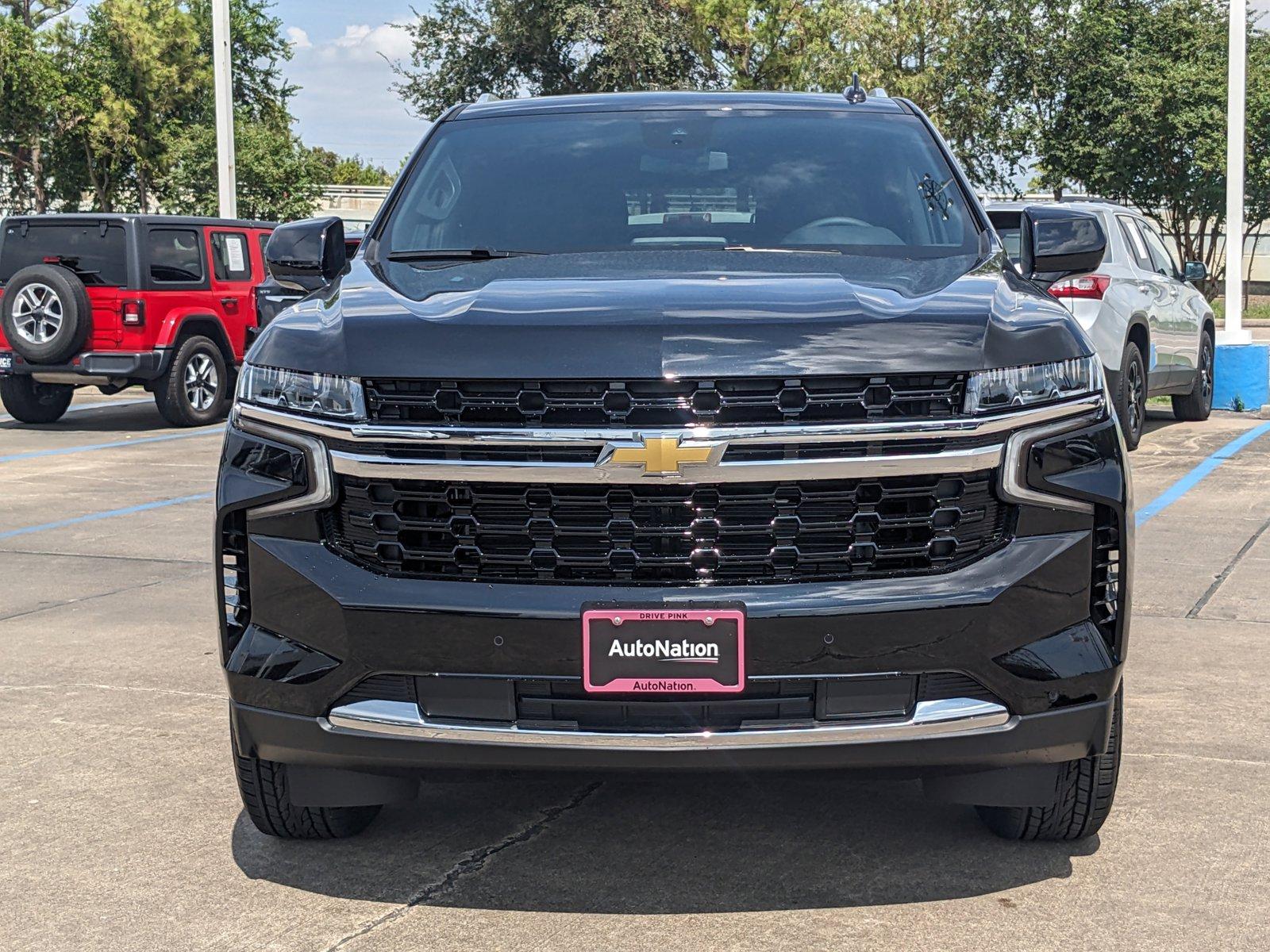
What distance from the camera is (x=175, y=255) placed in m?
15.0

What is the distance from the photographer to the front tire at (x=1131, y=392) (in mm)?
11500

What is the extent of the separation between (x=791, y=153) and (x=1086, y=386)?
1577mm

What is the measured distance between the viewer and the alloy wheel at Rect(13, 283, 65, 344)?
46.1 ft

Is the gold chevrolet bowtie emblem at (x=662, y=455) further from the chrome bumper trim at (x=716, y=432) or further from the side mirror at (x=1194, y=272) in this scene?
the side mirror at (x=1194, y=272)

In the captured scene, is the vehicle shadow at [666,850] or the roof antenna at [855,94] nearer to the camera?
the vehicle shadow at [666,850]

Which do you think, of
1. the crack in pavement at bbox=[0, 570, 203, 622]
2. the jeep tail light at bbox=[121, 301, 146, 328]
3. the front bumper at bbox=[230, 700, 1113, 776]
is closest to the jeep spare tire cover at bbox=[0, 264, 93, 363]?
the jeep tail light at bbox=[121, 301, 146, 328]

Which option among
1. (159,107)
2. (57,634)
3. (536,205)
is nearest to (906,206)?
(536,205)

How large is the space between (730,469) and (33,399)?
13.4m

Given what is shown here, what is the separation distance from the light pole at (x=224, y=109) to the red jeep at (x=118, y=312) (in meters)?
6.28

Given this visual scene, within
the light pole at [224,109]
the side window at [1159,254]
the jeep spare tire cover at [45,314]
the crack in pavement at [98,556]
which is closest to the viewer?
the crack in pavement at [98,556]

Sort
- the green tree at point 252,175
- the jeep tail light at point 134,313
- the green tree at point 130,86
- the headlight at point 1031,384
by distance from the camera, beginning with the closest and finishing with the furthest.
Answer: the headlight at point 1031,384 → the jeep tail light at point 134,313 → the green tree at point 252,175 → the green tree at point 130,86

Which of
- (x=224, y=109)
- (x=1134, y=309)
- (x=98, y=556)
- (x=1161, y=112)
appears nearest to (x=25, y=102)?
(x=224, y=109)

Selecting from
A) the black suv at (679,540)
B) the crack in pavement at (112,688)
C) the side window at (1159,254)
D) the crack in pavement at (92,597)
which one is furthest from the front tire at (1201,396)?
the black suv at (679,540)

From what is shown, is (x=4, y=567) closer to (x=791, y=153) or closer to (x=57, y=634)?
(x=57, y=634)
